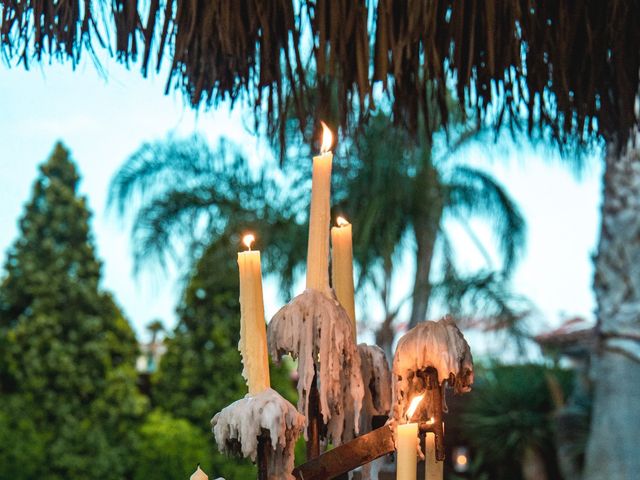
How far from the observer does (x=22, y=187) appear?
19.7 feet

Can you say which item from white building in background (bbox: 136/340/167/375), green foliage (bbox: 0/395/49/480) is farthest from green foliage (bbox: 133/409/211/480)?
white building in background (bbox: 136/340/167/375)

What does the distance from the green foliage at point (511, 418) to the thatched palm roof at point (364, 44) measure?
465cm

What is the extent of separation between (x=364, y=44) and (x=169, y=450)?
189 inches

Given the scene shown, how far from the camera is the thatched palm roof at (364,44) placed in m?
0.90

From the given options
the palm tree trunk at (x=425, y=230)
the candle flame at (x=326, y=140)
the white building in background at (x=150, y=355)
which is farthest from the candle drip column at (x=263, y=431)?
the white building in background at (x=150, y=355)

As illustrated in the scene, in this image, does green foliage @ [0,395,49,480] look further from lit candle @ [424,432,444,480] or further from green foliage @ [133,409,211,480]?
lit candle @ [424,432,444,480]

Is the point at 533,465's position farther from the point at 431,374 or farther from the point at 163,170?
the point at 431,374

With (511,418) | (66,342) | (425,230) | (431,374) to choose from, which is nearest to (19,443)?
(66,342)

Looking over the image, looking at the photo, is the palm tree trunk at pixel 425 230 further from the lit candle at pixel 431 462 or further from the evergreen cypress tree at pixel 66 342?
the lit candle at pixel 431 462

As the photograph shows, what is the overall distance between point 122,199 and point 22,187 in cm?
64

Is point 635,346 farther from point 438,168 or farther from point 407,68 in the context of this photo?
point 407,68

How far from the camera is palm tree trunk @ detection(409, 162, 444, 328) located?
5.84 metres

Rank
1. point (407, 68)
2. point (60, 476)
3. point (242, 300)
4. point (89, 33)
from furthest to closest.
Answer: point (60, 476)
point (407, 68)
point (89, 33)
point (242, 300)

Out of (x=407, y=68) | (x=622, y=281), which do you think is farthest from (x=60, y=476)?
(x=407, y=68)
